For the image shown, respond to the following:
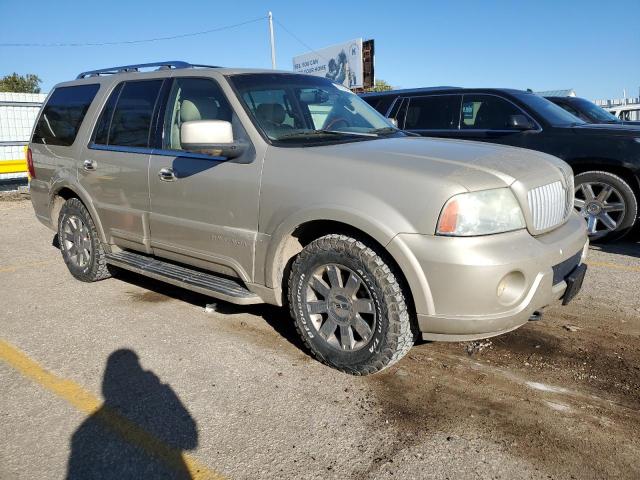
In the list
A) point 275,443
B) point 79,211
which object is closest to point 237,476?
point 275,443

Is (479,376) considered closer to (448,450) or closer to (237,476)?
(448,450)

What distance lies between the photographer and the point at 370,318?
3.25 m

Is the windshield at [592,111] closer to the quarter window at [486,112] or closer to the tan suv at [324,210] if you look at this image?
the quarter window at [486,112]

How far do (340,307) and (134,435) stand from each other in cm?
132

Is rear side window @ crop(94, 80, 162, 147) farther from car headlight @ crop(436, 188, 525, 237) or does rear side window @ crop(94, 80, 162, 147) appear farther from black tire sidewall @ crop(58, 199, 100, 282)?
car headlight @ crop(436, 188, 525, 237)

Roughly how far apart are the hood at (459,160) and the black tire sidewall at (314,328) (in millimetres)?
598

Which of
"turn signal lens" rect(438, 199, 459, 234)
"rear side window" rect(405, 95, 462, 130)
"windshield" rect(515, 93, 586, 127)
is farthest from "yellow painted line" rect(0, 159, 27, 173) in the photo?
"turn signal lens" rect(438, 199, 459, 234)

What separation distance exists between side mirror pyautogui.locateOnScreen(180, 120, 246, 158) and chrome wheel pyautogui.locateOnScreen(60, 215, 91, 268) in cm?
225

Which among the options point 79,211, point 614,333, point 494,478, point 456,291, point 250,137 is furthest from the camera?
point 79,211

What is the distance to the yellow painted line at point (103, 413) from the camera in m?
2.55

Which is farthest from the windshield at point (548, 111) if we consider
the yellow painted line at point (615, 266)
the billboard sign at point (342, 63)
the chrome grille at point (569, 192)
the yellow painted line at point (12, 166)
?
the billboard sign at point (342, 63)

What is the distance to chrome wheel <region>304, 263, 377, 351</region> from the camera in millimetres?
3195

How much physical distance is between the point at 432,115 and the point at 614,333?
14.5 ft

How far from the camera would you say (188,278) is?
4.03 metres
